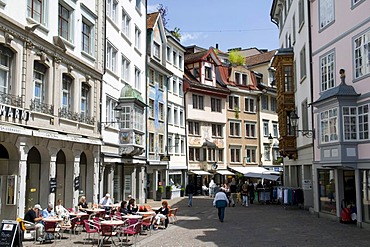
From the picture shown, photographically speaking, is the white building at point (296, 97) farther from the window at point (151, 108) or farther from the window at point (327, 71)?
the window at point (151, 108)

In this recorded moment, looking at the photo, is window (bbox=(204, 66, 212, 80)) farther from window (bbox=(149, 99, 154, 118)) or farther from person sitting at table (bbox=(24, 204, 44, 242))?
person sitting at table (bbox=(24, 204, 44, 242))

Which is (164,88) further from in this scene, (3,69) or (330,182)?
(3,69)

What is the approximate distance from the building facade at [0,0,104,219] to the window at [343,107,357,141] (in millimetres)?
11763

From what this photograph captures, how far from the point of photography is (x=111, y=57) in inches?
1062

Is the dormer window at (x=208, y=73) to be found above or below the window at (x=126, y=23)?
above

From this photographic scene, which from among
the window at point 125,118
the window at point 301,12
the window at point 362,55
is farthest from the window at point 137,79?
the window at point 362,55

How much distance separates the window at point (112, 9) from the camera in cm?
2664

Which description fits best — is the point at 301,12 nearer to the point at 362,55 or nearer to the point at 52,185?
the point at 362,55

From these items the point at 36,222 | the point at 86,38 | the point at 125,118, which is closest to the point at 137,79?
the point at 125,118

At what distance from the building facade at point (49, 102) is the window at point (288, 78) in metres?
13.1

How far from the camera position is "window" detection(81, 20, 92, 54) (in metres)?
22.7

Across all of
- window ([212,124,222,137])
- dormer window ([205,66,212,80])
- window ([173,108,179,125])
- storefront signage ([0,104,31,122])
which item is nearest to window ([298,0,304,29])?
storefront signage ([0,104,31,122])

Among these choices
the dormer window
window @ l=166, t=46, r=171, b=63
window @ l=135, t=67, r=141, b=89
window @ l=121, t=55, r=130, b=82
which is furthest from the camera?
the dormer window

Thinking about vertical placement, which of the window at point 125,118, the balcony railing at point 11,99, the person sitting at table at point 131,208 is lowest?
the person sitting at table at point 131,208
